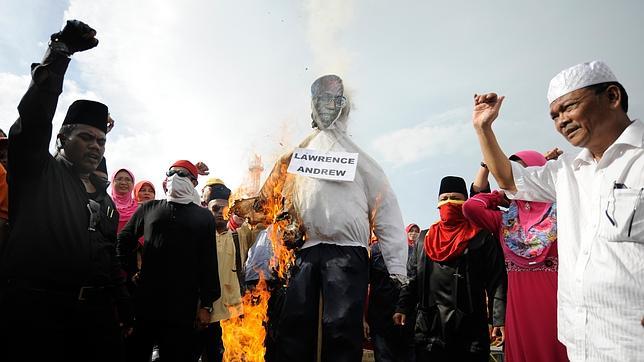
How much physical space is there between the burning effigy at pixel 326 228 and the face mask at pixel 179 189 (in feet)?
4.08

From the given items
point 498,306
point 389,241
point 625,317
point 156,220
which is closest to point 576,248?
point 625,317

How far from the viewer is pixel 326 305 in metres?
3.10

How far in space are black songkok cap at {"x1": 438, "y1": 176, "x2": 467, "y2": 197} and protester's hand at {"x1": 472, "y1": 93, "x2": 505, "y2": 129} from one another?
2.72 meters

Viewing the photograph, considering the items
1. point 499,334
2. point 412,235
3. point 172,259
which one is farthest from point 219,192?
point 412,235

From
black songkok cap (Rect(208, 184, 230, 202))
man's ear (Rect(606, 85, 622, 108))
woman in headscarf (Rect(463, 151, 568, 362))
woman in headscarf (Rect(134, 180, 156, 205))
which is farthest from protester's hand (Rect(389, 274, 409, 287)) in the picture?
woman in headscarf (Rect(134, 180, 156, 205))

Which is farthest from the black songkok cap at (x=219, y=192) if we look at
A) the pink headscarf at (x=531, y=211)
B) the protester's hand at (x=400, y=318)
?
the pink headscarf at (x=531, y=211)

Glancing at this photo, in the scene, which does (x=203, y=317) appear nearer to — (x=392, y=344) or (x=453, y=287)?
(x=392, y=344)

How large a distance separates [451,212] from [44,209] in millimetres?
4101

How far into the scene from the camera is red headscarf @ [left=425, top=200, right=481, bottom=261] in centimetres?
481

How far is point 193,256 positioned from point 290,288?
5.64 feet

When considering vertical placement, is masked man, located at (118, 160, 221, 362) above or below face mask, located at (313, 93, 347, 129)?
below

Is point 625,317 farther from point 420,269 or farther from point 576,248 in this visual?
point 420,269

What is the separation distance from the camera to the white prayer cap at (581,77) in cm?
242

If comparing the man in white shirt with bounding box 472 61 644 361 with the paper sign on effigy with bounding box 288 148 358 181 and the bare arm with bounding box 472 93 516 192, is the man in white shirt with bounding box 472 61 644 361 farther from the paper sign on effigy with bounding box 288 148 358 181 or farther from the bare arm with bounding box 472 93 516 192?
the paper sign on effigy with bounding box 288 148 358 181
